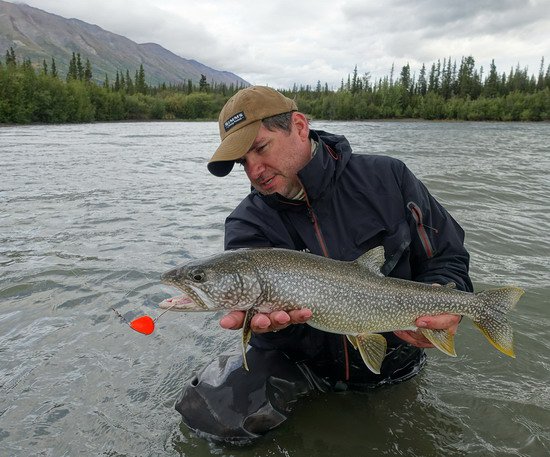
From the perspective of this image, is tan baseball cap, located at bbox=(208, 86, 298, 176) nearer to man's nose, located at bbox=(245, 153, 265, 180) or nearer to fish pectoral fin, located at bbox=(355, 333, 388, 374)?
man's nose, located at bbox=(245, 153, 265, 180)

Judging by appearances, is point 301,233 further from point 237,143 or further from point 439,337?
point 439,337

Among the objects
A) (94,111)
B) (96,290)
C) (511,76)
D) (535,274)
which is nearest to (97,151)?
(96,290)

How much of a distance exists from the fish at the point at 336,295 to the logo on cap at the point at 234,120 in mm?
1013

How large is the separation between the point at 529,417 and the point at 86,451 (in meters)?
3.51

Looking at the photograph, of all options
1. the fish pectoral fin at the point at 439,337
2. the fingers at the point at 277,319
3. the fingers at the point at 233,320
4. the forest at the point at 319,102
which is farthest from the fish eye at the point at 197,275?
the forest at the point at 319,102

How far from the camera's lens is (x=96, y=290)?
20.7ft

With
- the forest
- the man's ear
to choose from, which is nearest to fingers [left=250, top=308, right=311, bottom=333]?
the man's ear

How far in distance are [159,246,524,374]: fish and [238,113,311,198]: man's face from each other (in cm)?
67

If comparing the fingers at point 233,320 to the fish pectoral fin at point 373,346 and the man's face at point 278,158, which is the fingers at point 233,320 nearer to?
the fish pectoral fin at point 373,346

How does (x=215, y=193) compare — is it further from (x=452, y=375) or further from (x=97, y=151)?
(x=97, y=151)

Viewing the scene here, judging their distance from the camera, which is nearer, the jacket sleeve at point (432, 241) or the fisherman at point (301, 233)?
the fisherman at point (301, 233)

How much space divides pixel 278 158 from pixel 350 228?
821 mm

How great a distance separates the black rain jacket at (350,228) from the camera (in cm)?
382

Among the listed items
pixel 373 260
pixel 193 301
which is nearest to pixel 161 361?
pixel 193 301
